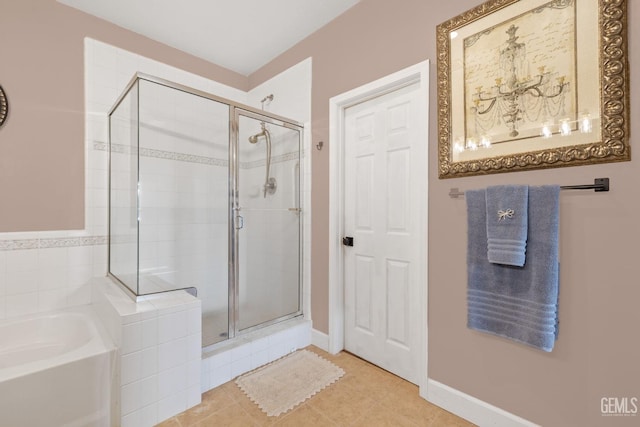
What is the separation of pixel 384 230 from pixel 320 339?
1059 millimetres

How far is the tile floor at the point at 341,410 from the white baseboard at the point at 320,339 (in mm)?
400

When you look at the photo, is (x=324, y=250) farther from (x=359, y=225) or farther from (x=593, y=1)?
(x=593, y=1)

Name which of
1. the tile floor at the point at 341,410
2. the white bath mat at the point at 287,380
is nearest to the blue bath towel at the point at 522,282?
the tile floor at the point at 341,410

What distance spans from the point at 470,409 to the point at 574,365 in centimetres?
56

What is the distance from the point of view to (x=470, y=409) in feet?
4.91

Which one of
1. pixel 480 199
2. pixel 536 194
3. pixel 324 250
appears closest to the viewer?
pixel 536 194

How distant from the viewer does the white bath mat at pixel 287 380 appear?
164cm

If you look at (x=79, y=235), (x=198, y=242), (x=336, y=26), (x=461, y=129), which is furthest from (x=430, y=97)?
(x=79, y=235)

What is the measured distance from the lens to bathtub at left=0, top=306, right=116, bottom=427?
3.95 ft

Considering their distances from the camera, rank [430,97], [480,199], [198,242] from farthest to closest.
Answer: [198,242] < [430,97] < [480,199]

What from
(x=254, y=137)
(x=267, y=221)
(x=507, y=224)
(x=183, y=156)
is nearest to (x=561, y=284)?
(x=507, y=224)

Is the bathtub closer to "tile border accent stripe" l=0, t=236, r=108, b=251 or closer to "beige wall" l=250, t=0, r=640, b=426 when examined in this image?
"tile border accent stripe" l=0, t=236, r=108, b=251

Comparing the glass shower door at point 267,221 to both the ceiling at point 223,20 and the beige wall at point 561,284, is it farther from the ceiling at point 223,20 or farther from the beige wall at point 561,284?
the beige wall at point 561,284

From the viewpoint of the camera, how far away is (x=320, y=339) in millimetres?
2287
